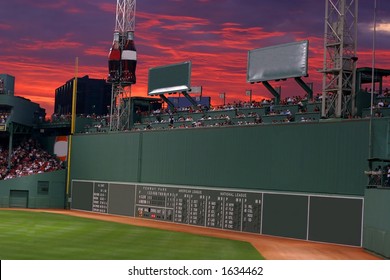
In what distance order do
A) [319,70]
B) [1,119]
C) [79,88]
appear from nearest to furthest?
[319,70] < [1,119] < [79,88]

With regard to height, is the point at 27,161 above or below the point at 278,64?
below

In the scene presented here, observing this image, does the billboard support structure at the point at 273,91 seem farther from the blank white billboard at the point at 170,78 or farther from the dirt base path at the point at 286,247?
the dirt base path at the point at 286,247

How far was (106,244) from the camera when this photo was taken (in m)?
34.0

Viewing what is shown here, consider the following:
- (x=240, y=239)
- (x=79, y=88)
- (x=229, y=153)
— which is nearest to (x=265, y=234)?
(x=240, y=239)

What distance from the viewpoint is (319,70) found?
142 ft

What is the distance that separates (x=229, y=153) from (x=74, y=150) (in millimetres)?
24540

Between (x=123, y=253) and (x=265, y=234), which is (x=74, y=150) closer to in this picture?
(x=265, y=234)

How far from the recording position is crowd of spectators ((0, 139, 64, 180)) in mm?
71938

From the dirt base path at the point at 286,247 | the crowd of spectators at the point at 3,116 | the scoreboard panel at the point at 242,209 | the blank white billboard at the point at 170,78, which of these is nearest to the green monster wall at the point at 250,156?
the scoreboard panel at the point at 242,209

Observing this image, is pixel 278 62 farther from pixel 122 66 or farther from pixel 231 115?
pixel 122 66

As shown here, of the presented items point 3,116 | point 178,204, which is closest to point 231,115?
point 178,204

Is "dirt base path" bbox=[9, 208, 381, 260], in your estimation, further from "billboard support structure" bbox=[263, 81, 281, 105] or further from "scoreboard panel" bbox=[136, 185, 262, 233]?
"billboard support structure" bbox=[263, 81, 281, 105]

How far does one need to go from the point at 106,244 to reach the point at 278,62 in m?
23.9

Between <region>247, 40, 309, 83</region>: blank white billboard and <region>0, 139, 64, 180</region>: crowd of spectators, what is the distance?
26581 mm
